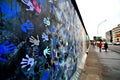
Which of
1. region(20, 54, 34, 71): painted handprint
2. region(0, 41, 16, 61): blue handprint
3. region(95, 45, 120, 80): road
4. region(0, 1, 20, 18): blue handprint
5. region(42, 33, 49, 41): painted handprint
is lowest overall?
region(95, 45, 120, 80): road

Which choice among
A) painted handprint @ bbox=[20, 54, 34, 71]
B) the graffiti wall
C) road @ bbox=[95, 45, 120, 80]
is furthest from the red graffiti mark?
road @ bbox=[95, 45, 120, 80]

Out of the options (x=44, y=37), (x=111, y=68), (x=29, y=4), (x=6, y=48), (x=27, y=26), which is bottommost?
(x=111, y=68)

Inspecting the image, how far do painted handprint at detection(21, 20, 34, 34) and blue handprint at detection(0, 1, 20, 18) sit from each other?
0.14 metres

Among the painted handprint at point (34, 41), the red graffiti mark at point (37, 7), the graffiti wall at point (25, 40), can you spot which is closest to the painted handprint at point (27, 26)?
the graffiti wall at point (25, 40)

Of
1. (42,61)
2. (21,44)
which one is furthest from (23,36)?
(42,61)

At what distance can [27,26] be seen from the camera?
1449mm

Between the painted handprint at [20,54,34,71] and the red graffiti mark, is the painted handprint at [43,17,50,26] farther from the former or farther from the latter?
the painted handprint at [20,54,34,71]

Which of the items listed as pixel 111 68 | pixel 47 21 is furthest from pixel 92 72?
pixel 47 21

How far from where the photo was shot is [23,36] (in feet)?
4.50

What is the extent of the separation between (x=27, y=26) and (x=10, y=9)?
310mm

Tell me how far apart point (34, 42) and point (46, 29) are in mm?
457

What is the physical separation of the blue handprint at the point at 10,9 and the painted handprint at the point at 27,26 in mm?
140

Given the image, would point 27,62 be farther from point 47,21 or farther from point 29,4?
point 47,21

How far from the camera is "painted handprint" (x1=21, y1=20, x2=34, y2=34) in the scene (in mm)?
1373
